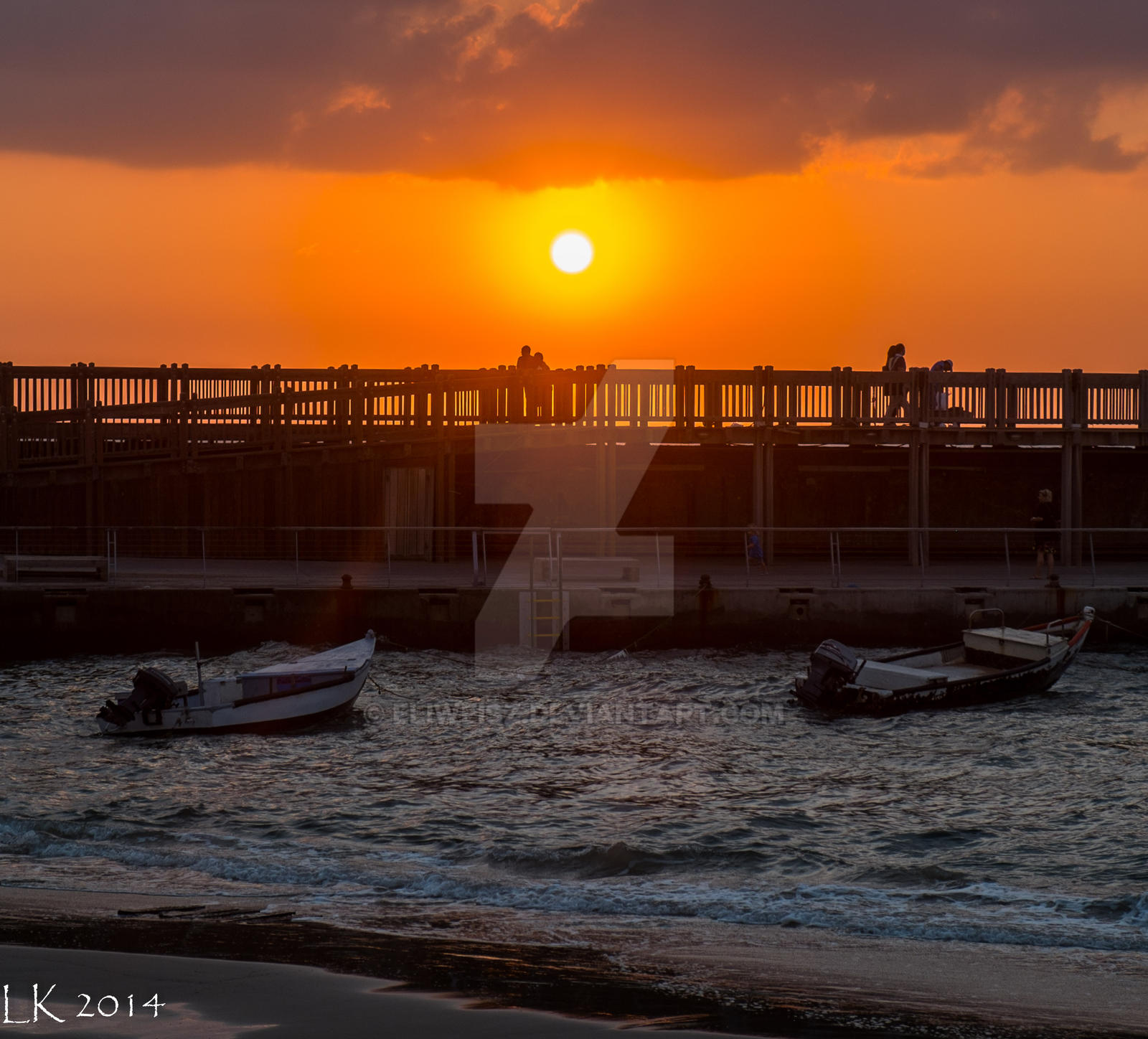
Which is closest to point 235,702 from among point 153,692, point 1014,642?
point 153,692

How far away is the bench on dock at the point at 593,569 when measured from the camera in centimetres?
2661

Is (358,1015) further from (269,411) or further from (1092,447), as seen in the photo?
(1092,447)

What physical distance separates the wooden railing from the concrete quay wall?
522 centimetres

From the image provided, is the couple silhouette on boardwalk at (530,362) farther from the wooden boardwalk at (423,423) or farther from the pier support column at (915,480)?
the pier support column at (915,480)

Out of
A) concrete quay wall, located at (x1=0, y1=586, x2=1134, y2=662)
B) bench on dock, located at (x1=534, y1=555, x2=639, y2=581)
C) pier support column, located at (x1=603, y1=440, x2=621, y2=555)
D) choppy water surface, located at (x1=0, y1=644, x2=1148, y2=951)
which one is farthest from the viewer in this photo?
pier support column, located at (x1=603, y1=440, x2=621, y2=555)

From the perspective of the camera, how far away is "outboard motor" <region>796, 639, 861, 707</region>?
69.8ft

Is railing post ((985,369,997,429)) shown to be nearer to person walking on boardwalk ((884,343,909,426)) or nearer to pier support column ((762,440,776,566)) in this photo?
person walking on boardwalk ((884,343,909,426))

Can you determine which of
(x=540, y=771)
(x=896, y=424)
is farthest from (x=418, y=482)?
(x=540, y=771)

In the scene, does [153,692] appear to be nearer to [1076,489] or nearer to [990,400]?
[990,400]

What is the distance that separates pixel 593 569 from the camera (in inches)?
1060

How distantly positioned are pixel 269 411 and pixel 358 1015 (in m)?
23.1

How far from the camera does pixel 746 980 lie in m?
9.78

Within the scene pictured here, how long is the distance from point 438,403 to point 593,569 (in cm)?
604

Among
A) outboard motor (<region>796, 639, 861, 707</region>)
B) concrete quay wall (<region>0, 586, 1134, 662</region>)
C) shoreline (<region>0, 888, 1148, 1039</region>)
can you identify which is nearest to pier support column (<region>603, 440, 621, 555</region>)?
concrete quay wall (<region>0, 586, 1134, 662</region>)
